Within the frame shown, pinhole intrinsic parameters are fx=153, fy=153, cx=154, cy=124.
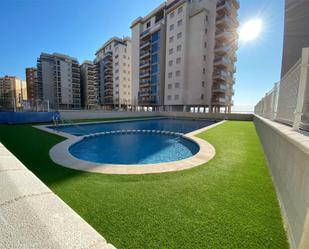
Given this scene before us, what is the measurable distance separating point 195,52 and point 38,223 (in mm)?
34953

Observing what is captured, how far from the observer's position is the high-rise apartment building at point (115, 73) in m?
52.8

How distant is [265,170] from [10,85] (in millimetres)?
120160

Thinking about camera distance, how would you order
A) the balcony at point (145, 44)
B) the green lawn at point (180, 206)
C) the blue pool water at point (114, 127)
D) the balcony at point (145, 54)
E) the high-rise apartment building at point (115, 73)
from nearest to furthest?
the green lawn at point (180, 206) → the blue pool water at point (114, 127) → the balcony at point (145, 44) → the balcony at point (145, 54) → the high-rise apartment building at point (115, 73)

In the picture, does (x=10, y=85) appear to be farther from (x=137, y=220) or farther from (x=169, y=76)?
(x=137, y=220)

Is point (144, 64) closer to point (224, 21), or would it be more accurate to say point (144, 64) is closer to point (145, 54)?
point (145, 54)

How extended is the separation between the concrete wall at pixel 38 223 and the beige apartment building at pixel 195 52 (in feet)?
105

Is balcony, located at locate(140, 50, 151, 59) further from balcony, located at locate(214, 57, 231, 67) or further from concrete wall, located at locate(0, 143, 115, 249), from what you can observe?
concrete wall, located at locate(0, 143, 115, 249)

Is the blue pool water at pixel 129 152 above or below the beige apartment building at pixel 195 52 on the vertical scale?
below

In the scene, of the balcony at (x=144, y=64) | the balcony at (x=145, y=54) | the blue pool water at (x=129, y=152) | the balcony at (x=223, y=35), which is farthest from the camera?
the balcony at (x=144, y=64)

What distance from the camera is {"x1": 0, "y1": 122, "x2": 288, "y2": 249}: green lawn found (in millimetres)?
2002

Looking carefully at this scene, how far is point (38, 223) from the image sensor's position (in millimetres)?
1323

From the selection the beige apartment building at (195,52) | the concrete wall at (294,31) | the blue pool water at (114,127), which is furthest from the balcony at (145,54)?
the concrete wall at (294,31)

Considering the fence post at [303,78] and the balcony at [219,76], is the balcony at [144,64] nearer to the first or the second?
the balcony at [219,76]

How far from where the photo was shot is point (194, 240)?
6.47 ft
